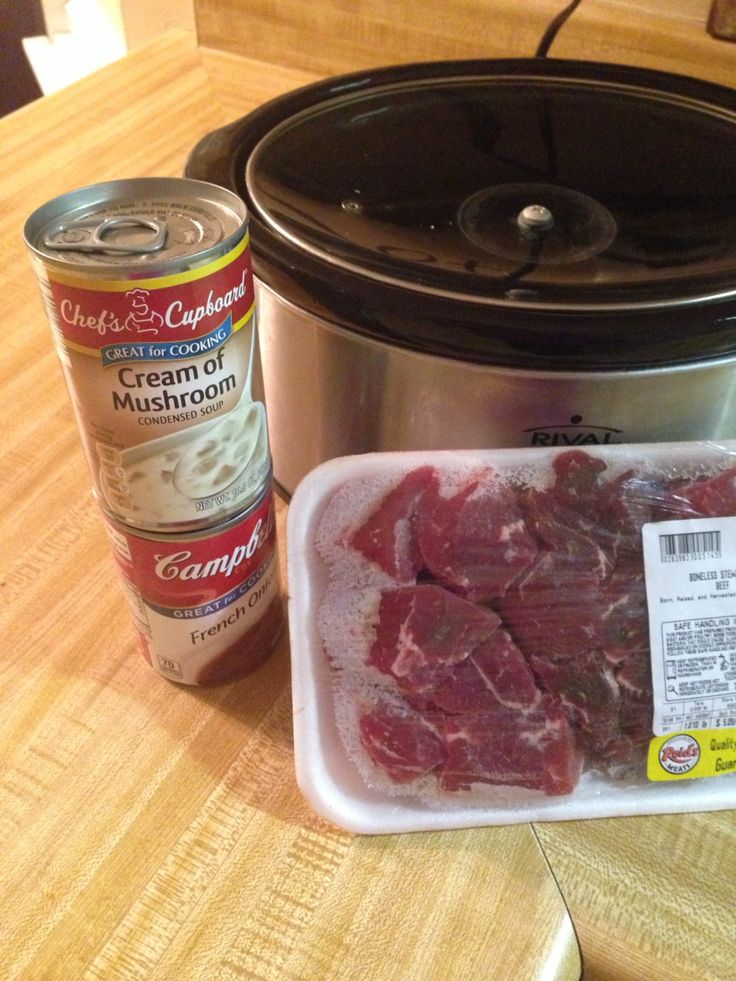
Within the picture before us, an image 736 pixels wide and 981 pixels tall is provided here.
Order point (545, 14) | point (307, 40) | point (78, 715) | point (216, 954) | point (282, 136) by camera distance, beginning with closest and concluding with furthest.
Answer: point (216, 954) < point (78, 715) < point (282, 136) < point (545, 14) < point (307, 40)

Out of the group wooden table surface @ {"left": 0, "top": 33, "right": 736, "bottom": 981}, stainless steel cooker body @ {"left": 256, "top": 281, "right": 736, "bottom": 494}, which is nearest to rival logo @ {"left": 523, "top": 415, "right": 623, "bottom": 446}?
stainless steel cooker body @ {"left": 256, "top": 281, "right": 736, "bottom": 494}

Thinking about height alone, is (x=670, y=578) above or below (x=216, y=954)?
above

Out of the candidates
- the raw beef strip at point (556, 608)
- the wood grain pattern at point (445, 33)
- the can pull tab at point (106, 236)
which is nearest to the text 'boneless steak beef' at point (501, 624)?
the raw beef strip at point (556, 608)

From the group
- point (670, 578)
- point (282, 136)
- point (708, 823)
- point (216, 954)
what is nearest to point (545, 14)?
point (282, 136)

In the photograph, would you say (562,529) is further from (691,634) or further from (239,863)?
(239,863)

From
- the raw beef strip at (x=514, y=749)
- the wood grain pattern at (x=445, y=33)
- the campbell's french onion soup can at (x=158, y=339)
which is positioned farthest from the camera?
the wood grain pattern at (x=445, y=33)

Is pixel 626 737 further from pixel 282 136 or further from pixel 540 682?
pixel 282 136

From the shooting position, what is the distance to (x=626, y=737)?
0.52 m

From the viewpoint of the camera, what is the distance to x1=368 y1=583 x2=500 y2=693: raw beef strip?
507 millimetres

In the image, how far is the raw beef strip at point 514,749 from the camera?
1.66ft

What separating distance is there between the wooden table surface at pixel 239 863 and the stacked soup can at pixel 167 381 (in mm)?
78

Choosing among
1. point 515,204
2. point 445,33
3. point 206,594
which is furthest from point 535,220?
point 445,33

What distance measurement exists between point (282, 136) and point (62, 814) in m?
0.56

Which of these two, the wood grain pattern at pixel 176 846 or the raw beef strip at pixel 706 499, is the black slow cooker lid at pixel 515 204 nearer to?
the raw beef strip at pixel 706 499
